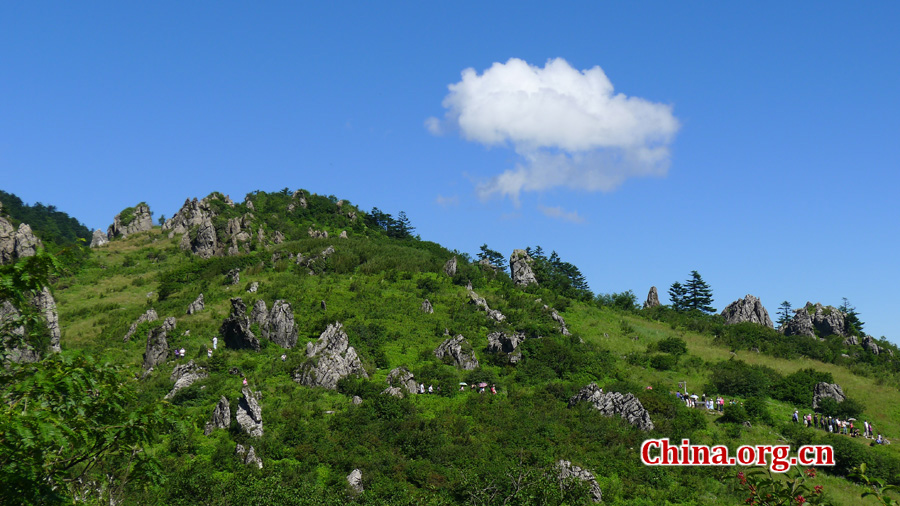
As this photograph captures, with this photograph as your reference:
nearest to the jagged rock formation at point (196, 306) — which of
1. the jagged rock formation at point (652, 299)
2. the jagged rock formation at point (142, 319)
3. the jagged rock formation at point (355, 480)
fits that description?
the jagged rock formation at point (142, 319)

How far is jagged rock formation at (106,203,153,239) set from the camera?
357ft

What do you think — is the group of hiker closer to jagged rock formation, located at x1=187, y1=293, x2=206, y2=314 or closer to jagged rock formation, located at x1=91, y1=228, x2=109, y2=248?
jagged rock formation, located at x1=187, y1=293, x2=206, y2=314

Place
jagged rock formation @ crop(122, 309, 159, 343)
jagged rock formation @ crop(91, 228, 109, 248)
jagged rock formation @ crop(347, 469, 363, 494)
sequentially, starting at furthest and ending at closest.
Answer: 1. jagged rock formation @ crop(91, 228, 109, 248)
2. jagged rock formation @ crop(122, 309, 159, 343)
3. jagged rock formation @ crop(347, 469, 363, 494)

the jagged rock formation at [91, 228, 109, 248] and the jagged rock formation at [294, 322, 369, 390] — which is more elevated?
the jagged rock formation at [91, 228, 109, 248]

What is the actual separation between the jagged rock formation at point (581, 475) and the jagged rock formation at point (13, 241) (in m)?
61.6

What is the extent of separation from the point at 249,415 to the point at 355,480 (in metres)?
10.1

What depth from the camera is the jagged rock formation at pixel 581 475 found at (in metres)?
35.3

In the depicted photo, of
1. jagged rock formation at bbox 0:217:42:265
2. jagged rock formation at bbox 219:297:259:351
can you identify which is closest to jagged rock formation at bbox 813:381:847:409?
jagged rock formation at bbox 219:297:259:351

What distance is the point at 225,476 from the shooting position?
3647cm

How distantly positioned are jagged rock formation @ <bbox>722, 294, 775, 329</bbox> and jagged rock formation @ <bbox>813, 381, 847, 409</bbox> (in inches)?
1293

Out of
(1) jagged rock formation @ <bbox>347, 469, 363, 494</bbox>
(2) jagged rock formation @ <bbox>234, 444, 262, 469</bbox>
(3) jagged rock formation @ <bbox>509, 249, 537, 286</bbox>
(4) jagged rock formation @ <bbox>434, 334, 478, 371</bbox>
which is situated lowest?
(1) jagged rock formation @ <bbox>347, 469, 363, 494</bbox>

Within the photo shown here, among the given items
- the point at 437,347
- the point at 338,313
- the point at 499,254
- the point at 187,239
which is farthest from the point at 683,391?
the point at 187,239

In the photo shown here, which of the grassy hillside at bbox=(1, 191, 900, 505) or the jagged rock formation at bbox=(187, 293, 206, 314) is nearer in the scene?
the grassy hillside at bbox=(1, 191, 900, 505)

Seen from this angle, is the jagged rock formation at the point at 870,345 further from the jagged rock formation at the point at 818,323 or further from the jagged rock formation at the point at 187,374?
the jagged rock formation at the point at 187,374
